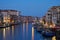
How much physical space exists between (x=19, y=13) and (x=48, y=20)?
25060 mm

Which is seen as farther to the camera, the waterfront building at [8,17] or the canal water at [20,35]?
the waterfront building at [8,17]

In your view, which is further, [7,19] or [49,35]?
[7,19]

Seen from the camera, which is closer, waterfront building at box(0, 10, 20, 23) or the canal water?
the canal water

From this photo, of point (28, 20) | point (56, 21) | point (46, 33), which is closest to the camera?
point (46, 33)

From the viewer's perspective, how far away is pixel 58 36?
735 centimetres

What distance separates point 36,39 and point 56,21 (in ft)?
18.3

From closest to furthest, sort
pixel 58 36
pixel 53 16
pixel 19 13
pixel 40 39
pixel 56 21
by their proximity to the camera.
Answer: pixel 58 36, pixel 40 39, pixel 56 21, pixel 53 16, pixel 19 13

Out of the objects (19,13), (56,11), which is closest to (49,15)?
(56,11)

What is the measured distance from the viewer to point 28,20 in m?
45.5

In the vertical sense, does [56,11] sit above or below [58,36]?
above

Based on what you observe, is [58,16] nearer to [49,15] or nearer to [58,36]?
[49,15]

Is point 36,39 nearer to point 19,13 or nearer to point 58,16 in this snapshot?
point 58,16

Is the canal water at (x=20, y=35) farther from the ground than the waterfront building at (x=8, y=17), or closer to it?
closer to it

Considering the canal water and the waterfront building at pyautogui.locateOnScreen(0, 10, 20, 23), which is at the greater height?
the waterfront building at pyautogui.locateOnScreen(0, 10, 20, 23)
